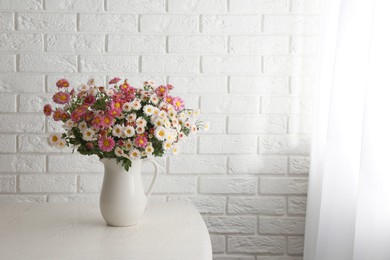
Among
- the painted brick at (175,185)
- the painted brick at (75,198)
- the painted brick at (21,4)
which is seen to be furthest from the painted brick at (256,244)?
the painted brick at (21,4)

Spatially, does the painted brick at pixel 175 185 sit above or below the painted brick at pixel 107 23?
below

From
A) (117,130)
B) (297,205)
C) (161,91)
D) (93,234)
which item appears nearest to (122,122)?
(117,130)

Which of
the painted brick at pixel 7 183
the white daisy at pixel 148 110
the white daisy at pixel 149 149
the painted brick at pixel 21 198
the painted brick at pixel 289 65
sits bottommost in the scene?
the painted brick at pixel 21 198

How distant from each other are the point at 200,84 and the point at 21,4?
70 cm

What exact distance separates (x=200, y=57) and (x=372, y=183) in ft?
2.96

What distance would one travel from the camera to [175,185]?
213cm

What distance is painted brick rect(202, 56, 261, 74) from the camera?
209cm

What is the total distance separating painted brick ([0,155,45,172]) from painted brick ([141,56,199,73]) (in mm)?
513

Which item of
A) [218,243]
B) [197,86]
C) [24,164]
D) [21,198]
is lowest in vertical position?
[218,243]

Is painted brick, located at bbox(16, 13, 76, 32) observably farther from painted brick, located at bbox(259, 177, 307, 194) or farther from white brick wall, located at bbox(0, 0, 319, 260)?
painted brick, located at bbox(259, 177, 307, 194)

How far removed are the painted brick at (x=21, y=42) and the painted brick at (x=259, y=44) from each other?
0.70m

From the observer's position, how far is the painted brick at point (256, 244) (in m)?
2.15

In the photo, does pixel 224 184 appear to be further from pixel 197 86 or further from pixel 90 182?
pixel 90 182

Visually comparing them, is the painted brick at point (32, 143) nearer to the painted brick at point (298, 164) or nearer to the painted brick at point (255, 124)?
the painted brick at point (255, 124)
